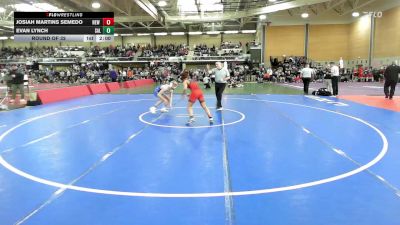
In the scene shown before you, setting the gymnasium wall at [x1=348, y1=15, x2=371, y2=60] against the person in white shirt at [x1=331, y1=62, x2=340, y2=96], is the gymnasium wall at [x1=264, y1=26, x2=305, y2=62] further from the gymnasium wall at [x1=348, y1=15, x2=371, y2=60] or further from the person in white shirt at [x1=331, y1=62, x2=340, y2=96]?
the person in white shirt at [x1=331, y1=62, x2=340, y2=96]

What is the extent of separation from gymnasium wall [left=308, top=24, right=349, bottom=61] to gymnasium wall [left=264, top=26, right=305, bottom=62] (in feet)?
4.08

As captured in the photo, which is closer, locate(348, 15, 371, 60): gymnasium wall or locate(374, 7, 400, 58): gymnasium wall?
locate(374, 7, 400, 58): gymnasium wall

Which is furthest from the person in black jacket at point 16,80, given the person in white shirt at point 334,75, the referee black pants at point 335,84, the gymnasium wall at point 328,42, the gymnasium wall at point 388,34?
the gymnasium wall at point 328,42

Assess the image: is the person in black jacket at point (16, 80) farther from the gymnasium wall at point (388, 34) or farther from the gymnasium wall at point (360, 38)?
the gymnasium wall at point (360, 38)

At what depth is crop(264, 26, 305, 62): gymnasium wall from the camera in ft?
133

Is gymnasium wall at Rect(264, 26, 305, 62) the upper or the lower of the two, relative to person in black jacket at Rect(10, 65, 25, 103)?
upper

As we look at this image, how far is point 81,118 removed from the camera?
10680 millimetres

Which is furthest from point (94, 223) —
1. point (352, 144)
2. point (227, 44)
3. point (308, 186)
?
point (227, 44)

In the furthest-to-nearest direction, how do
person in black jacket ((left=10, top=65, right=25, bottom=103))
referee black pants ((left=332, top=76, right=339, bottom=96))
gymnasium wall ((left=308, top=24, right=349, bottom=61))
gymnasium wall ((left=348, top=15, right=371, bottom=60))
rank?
gymnasium wall ((left=308, top=24, right=349, bottom=61))
gymnasium wall ((left=348, top=15, right=371, bottom=60))
referee black pants ((left=332, top=76, right=339, bottom=96))
person in black jacket ((left=10, top=65, right=25, bottom=103))

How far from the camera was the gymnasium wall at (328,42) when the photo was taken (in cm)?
4034
